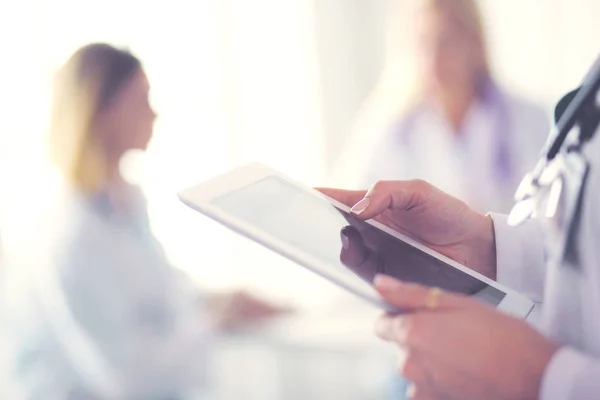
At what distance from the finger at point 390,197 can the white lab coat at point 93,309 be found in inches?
23.8

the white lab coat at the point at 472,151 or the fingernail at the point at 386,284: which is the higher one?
the fingernail at the point at 386,284

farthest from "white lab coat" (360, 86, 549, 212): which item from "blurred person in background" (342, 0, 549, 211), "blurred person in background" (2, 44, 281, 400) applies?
"blurred person in background" (2, 44, 281, 400)

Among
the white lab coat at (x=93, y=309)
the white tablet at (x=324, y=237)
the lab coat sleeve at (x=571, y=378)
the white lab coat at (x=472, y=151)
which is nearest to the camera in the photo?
the lab coat sleeve at (x=571, y=378)

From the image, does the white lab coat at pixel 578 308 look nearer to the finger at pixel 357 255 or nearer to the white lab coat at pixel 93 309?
the finger at pixel 357 255

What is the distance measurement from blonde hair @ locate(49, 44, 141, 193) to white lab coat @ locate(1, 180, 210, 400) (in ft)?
0.15

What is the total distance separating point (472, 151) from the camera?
124 centimetres

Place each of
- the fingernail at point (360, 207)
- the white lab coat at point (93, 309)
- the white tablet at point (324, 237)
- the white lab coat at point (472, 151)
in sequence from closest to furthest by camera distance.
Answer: the white tablet at point (324, 237), the fingernail at point (360, 207), the white lab coat at point (93, 309), the white lab coat at point (472, 151)

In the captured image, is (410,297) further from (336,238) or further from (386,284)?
(336,238)

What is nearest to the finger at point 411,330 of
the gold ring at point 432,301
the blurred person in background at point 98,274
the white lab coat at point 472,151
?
the gold ring at point 432,301

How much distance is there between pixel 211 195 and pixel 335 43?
0.91 m

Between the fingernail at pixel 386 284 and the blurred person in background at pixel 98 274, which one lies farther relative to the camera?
the blurred person in background at pixel 98 274

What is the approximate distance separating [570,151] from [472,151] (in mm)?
839

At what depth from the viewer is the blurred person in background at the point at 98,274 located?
1043 mm

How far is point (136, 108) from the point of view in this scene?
112 centimetres
